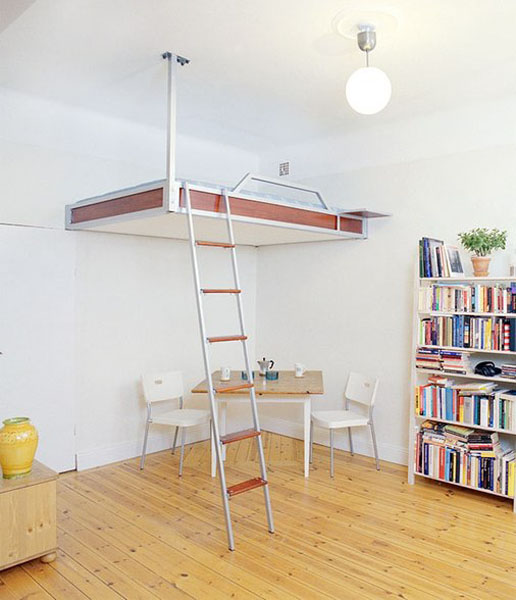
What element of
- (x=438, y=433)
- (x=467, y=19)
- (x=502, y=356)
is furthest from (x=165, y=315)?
(x=467, y=19)

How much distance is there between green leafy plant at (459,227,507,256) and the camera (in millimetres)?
3699

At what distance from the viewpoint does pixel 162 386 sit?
14.8 ft

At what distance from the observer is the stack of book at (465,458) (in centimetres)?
362

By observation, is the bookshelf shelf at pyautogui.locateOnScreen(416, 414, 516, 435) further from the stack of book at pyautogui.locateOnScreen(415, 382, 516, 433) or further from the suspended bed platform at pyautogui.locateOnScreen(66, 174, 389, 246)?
the suspended bed platform at pyautogui.locateOnScreen(66, 174, 389, 246)

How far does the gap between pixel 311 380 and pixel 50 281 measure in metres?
2.27

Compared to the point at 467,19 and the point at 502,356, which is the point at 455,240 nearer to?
the point at 502,356

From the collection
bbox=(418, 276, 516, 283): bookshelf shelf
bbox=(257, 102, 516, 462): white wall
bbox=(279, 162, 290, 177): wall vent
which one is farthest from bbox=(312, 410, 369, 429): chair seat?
bbox=(279, 162, 290, 177): wall vent

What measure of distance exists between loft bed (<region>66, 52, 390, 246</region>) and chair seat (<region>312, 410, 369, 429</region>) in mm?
1518

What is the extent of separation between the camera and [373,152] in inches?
182

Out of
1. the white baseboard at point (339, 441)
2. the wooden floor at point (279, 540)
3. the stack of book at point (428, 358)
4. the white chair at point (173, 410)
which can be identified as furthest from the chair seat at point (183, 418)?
the stack of book at point (428, 358)

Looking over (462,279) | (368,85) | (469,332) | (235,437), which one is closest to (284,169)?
(462,279)

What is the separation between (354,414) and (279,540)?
158cm

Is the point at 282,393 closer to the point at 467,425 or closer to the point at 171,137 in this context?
the point at 467,425

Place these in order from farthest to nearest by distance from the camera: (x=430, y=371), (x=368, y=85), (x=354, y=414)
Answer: (x=354, y=414)
(x=430, y=371)
(x=368, y=85)
